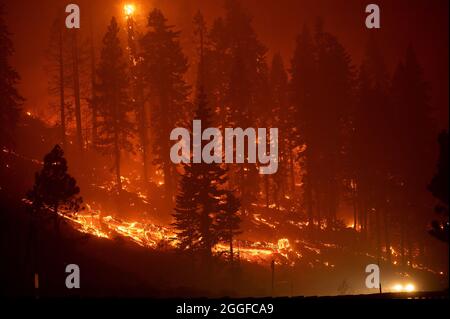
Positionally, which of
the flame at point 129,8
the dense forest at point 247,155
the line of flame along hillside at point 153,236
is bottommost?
the line of flame along hillside at point 153,236

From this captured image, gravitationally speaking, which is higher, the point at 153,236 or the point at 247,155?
the point at 247,155

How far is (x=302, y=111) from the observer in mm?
44656

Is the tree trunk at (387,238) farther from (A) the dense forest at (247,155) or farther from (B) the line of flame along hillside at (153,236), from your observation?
(B) the line of flame along hillside at (153,236)

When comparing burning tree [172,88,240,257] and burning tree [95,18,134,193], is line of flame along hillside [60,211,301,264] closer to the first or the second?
burning tree [172,88,240,257]

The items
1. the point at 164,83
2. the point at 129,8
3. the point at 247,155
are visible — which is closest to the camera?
the point at 247,155

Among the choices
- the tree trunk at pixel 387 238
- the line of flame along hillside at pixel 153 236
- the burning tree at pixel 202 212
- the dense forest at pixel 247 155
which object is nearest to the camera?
the burning tree at pixel 202 212

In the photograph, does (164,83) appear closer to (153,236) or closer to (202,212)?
(153,236)

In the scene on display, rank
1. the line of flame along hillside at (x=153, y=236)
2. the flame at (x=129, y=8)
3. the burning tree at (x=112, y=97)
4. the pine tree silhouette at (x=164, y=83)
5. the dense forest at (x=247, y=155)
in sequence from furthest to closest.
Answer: the flame at (x=129, y=8), the burning tree at (x=112, y=97), the pine tree silhouette at (x=164, y=83), the dense forest at (x=247, y=155), the line of flame along hillside at (x=153, y=236)

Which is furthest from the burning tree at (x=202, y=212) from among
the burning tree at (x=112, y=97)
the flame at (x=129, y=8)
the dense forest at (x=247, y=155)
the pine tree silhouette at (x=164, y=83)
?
the flame at (x=129, y=8)

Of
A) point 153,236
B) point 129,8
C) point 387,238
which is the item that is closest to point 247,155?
point 153,236

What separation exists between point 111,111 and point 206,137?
1475 centimetres

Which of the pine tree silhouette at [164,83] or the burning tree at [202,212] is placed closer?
the burning tree at [202,212]

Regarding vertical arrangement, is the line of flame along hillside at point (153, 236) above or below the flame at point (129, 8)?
below

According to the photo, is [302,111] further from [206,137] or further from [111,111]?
[111,111]
